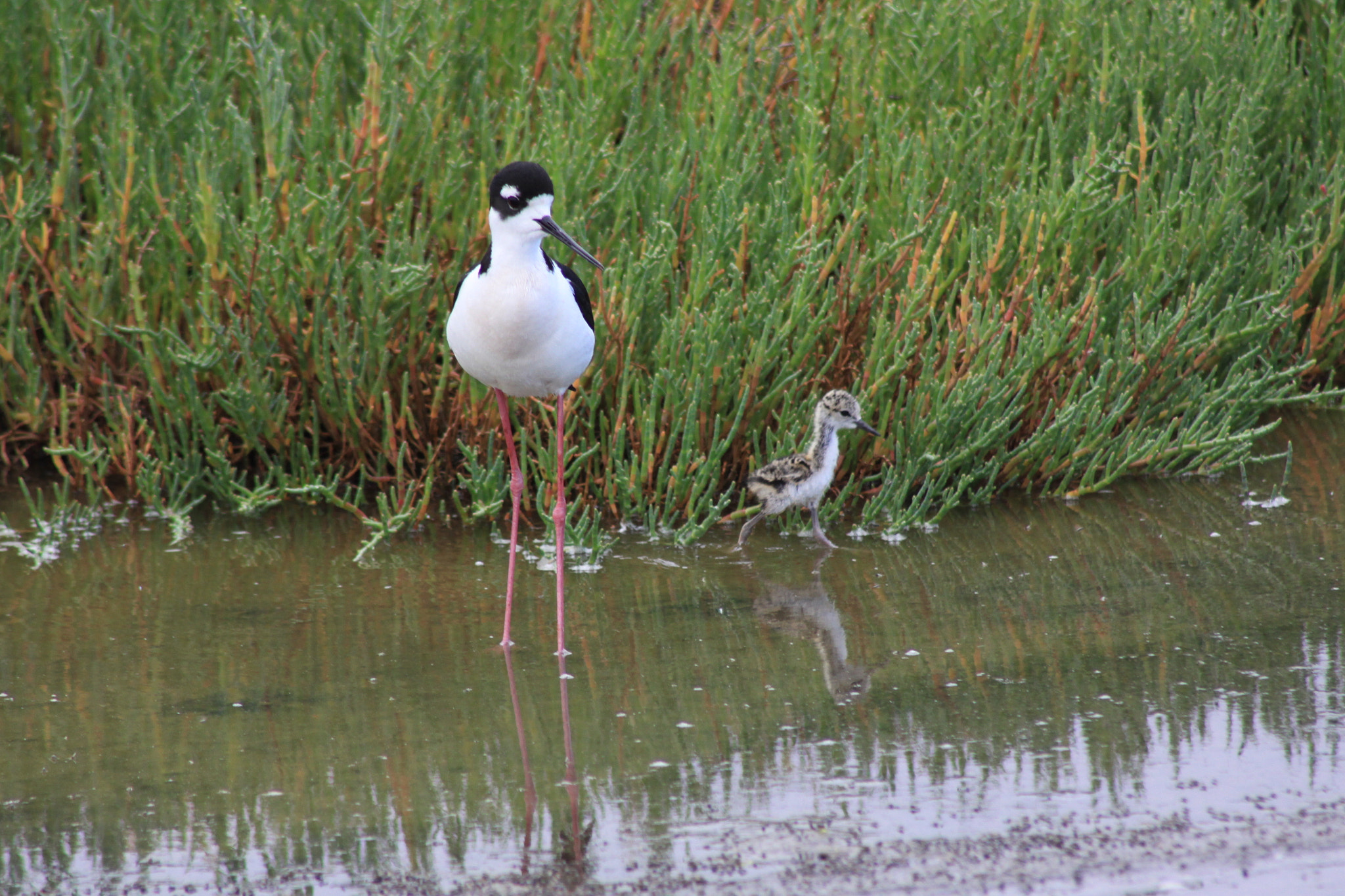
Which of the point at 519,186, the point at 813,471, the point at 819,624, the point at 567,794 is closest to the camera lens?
the point at 567,794

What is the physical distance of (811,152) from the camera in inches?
233

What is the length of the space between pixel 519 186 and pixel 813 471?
5.53 feet

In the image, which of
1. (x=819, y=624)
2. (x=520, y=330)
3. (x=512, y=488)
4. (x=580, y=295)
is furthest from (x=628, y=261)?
(x=819, y=624)

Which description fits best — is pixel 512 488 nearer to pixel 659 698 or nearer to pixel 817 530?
pixel 817 530

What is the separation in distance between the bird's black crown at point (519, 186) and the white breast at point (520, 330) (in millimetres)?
192

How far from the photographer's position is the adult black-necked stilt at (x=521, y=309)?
4.35 m

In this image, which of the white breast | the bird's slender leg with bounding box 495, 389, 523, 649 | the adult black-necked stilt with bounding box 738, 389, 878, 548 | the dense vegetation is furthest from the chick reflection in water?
the white breast

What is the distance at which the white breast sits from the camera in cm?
443

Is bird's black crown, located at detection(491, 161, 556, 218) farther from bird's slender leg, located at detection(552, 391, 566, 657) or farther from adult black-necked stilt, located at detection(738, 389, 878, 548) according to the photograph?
adult black-necked stilt, located at detection(738, 389, 878, 548)

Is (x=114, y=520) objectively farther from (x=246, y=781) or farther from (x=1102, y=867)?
(x=1102, y=867)

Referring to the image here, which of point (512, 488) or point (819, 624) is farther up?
point (512, 488)

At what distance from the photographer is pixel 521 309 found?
4.43 metres

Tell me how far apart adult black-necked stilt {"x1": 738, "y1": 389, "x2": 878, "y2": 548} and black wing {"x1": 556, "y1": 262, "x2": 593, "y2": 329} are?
0.95 meters

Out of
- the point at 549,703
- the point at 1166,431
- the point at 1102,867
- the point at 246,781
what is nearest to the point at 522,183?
the point at 549,703
